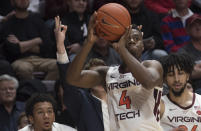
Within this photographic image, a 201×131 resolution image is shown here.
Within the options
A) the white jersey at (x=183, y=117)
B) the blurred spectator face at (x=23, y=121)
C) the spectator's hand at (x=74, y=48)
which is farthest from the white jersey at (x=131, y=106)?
the spectator's hand at (x=74, y=48)

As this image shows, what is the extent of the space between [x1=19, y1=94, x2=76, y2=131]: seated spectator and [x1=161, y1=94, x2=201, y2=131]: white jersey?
4.75 ft

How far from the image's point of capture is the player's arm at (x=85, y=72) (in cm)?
440

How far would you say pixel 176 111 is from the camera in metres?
5.16

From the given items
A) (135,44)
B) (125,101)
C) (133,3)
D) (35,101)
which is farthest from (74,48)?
(125,101)

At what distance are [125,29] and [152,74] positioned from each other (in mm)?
509

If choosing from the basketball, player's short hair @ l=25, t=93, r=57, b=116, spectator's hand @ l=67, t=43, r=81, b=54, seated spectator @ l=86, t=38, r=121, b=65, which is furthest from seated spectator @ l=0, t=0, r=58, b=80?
the basketball

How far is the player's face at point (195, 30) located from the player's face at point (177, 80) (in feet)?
8.18

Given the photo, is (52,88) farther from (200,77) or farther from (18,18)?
(200,77)

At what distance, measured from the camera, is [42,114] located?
5992 millimetres

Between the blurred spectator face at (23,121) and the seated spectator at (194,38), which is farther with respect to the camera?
the seated spectator at (194,38)

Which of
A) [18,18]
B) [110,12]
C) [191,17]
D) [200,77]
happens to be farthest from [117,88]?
[18,18]

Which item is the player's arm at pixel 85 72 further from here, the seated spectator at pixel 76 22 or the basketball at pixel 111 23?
the seated spectator at pixel 76 22

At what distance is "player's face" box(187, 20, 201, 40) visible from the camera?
757cm

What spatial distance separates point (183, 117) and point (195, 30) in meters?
2.75
